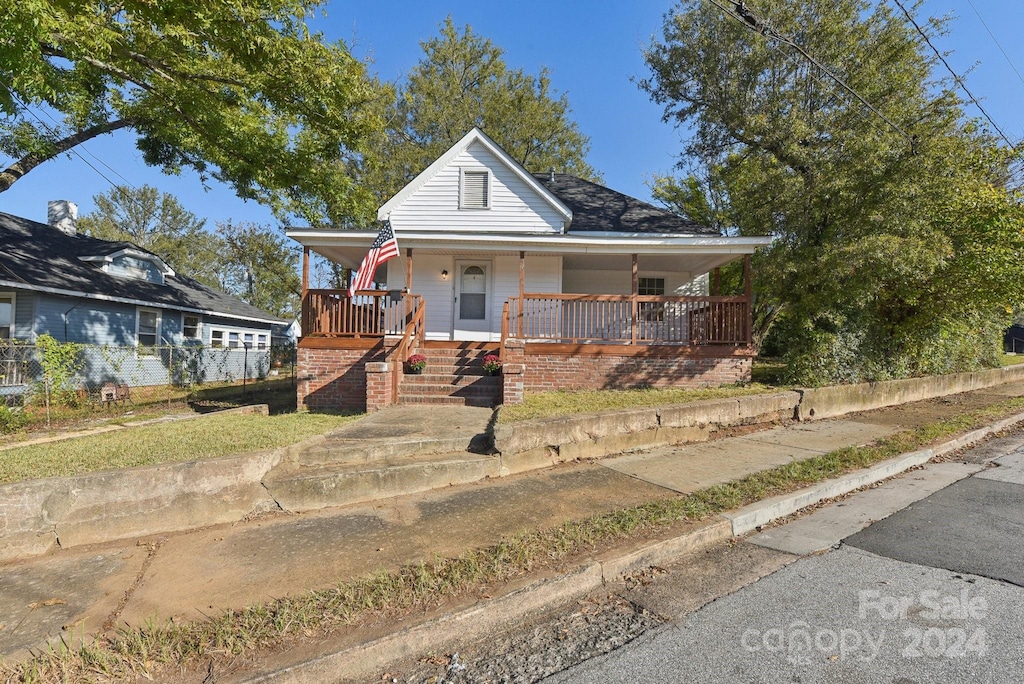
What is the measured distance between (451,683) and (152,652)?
1483 mm

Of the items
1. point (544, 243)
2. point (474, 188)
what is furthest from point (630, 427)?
point (474, 188)

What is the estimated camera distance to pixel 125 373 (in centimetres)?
→ 1513

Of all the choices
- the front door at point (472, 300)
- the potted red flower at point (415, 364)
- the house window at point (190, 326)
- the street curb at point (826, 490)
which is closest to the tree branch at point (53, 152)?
the house window at point (190, 326)

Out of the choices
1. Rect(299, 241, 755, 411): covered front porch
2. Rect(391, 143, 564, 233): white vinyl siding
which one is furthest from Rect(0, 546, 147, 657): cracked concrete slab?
Rect(391, 143, 564, 233): white vinyl siding

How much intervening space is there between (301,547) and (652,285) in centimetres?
1216

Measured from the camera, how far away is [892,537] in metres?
3.90

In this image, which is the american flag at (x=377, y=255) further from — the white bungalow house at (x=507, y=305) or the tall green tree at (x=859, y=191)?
the tall green tree at (x=859, y=191)

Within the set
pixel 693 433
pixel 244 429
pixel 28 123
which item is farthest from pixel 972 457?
pixel 28 123

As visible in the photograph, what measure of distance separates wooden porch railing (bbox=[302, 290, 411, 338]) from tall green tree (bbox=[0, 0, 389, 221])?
13.9 feet

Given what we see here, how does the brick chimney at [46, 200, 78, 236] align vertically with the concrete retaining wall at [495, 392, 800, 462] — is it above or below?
above

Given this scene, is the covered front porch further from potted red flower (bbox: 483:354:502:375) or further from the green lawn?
the green lawn

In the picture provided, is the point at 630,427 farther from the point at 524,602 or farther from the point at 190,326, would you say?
the point at 190,326

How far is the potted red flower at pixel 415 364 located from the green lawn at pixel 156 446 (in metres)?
1.91

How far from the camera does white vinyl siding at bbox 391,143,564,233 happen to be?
12.7m
